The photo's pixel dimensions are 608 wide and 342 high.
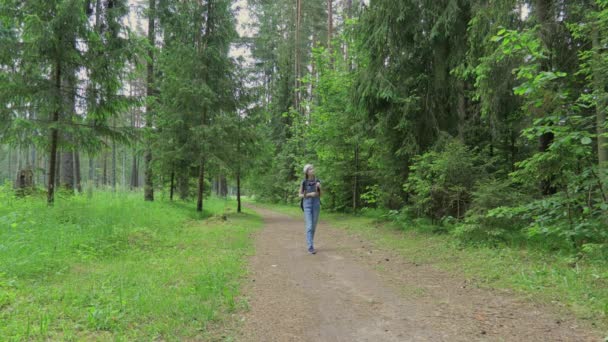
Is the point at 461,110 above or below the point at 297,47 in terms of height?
below

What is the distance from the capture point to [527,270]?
16.6 ft

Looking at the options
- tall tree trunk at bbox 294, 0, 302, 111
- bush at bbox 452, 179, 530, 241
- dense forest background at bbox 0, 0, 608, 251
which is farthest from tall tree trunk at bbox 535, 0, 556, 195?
tall tree trunk at bbox 294, 0, 302, 111

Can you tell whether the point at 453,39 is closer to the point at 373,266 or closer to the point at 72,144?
the point at 373,266

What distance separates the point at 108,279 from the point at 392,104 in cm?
867

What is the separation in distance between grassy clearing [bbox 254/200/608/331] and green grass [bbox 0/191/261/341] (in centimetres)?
372

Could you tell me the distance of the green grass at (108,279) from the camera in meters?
3.20

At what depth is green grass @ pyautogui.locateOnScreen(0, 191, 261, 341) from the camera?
3203 mm

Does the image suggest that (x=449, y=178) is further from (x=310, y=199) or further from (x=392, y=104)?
(x=310, y=199)

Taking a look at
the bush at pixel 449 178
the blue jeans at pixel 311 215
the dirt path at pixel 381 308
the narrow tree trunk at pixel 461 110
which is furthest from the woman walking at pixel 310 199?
the narrow tree trunk at pixel 461 110

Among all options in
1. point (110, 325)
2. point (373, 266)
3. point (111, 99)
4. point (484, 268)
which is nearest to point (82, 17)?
point (111, 99)

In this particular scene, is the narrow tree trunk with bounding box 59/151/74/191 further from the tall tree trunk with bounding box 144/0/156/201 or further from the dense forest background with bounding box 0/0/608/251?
the tall tree trunk with bounding box 144/0/156/201

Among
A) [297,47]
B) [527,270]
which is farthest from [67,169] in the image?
[297,47]

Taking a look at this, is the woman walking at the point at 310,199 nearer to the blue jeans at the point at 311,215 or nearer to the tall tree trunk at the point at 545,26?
the blue jeans at the point at 311,215

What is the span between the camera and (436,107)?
1009 centimetres
